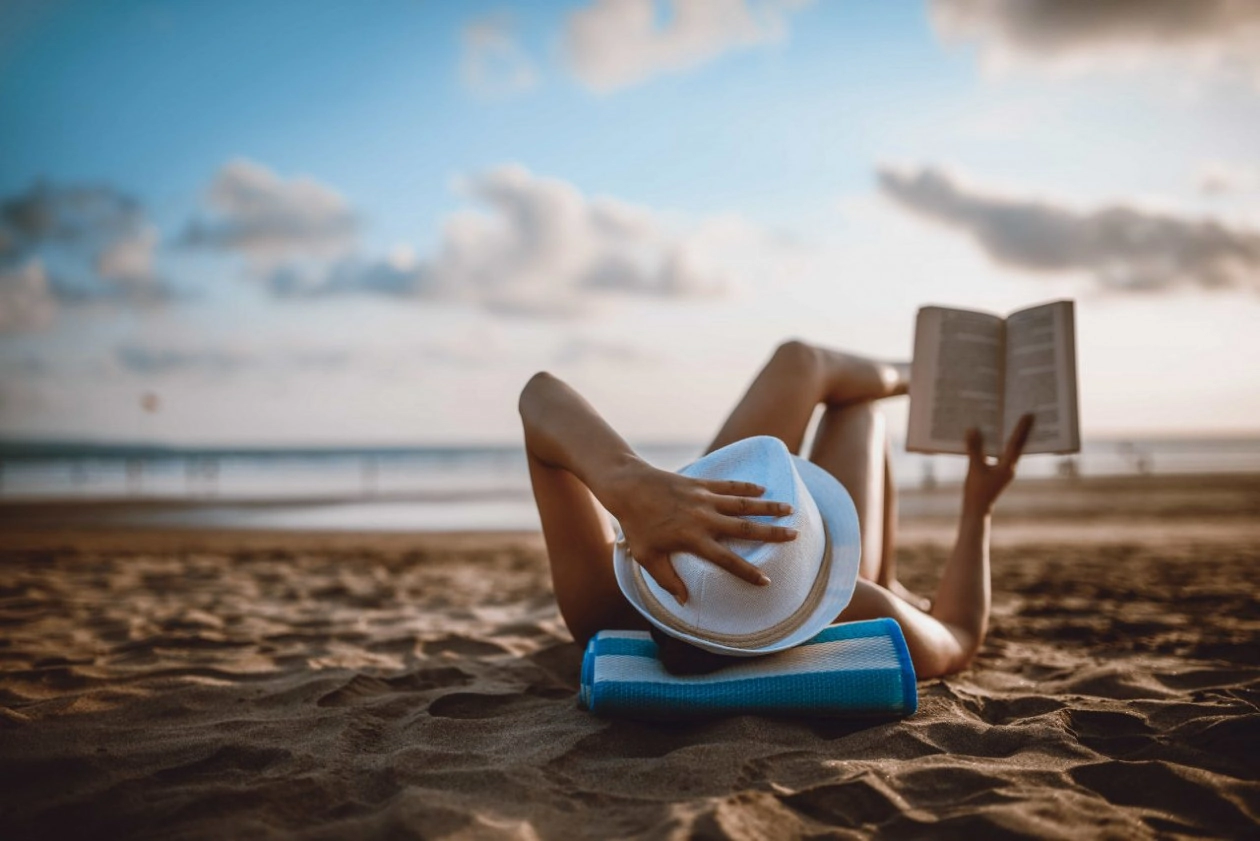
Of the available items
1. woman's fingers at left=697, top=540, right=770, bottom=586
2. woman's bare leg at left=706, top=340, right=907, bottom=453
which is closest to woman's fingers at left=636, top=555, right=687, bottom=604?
woman's fingers at left=697, top=540, right=770, bottom=586

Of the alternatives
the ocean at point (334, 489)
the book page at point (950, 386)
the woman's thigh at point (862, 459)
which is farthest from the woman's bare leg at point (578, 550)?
the ocean at point (334, 489)

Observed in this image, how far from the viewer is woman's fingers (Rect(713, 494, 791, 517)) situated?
5.68 ft

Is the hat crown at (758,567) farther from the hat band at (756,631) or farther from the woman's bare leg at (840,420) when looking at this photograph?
the woman's bare leg at (840,420)

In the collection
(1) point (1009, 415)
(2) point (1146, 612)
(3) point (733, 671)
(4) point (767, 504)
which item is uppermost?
(1) point (1009, 415)

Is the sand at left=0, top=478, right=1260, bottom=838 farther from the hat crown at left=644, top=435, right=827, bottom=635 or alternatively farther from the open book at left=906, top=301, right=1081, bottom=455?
the open book at left=906, top=301, right=1081, bottom=455

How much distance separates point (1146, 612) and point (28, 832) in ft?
15.7

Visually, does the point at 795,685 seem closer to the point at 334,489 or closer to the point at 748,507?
the point at 748,507

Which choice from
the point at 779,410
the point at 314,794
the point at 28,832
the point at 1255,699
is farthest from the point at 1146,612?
the point at 28,832

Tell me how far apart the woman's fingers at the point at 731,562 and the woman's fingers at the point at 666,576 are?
11cm

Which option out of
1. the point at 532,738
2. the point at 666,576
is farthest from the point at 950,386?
the point at 532,738

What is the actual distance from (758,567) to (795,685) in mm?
516

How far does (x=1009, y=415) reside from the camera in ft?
9.19

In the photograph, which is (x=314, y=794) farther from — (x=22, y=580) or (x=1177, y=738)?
(x=22, y=580)

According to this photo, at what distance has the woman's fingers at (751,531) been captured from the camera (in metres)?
1.71
